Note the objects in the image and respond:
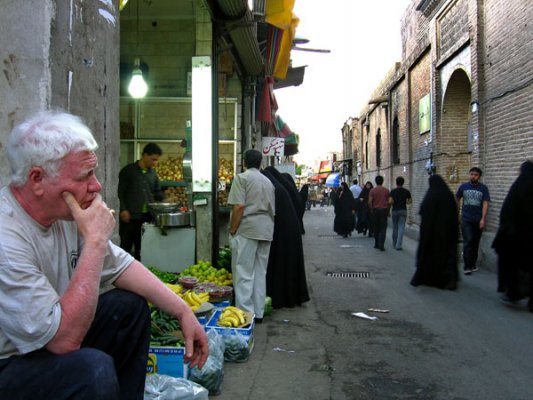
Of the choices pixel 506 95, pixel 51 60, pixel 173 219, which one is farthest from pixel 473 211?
pixel 51 60

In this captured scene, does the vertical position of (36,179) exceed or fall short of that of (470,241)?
it exceeds it

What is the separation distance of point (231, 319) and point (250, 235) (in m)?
1.32

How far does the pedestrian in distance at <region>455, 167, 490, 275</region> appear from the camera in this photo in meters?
9.13

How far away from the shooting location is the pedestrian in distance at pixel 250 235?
5.86 meters

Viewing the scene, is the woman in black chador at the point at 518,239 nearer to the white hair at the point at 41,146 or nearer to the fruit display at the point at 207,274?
the fruit display at the point at 207,274

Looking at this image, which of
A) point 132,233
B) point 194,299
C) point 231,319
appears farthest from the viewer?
point 132,233

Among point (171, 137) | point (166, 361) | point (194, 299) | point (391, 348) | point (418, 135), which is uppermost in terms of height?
point (418, 135)

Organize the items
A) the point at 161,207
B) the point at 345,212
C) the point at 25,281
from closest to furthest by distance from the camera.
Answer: the point at 25,281, the point at 161,207, the point at 345,212

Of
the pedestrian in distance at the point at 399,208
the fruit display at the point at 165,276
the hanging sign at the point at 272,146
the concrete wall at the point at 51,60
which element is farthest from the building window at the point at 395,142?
the concrete wall at the point at 51,60

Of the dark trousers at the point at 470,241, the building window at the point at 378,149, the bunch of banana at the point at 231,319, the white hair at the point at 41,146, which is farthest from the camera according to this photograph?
the building window at the point at 378,149

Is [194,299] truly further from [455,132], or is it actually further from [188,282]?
[455,132]

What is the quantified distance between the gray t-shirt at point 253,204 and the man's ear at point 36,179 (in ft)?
13.4

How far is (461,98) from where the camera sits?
14.2m

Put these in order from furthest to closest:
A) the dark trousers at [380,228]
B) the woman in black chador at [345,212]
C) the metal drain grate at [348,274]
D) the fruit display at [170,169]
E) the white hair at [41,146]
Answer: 1. the woman in black chador at [345,212]
2. the dark trousers at [380,228]
3. the fruit display at [170,169]
4. the metal drain grate at [348,274]
5. the white hair at [41,146]
